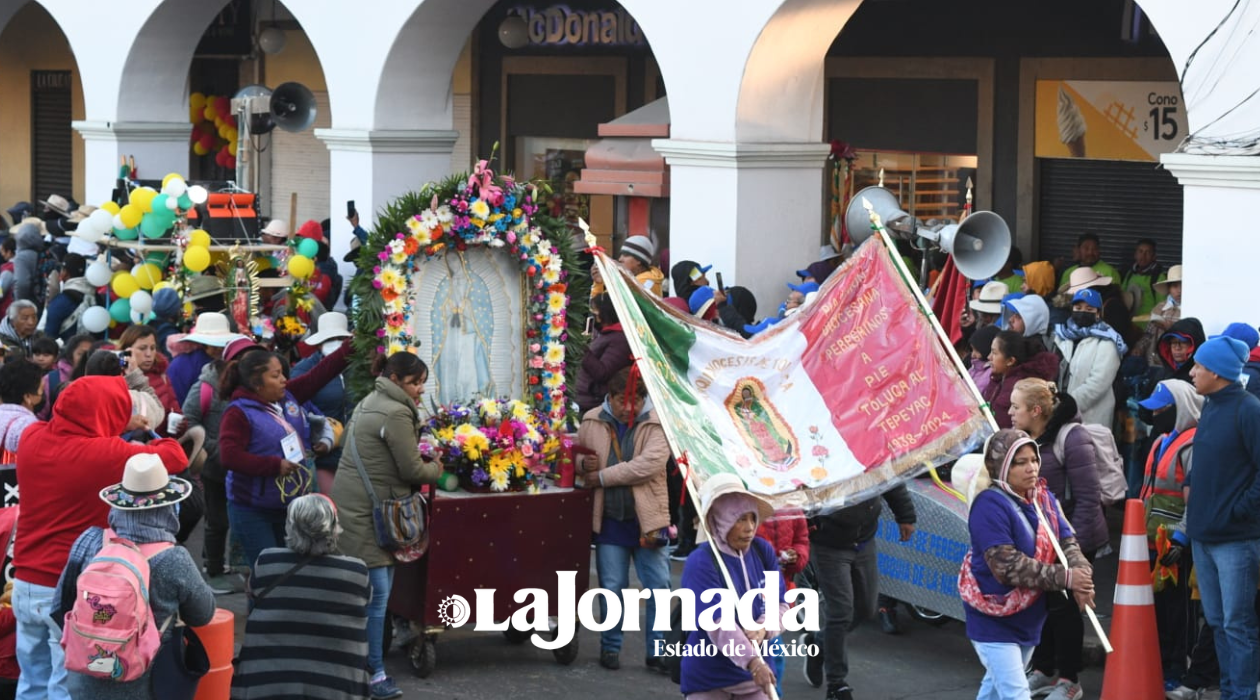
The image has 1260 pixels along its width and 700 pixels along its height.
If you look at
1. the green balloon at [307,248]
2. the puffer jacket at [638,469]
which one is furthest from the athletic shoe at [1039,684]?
the green balloon at [307,248]

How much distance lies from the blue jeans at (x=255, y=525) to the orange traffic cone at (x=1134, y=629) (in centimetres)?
410

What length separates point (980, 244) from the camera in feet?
37.4

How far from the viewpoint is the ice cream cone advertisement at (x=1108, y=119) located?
14.3 meters

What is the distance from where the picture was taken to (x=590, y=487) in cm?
923

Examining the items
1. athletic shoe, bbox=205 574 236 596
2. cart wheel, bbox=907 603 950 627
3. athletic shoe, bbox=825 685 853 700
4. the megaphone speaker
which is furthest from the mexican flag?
athletic shoe, bbox=205 574 236 596

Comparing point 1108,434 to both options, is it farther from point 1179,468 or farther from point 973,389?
point 973,389

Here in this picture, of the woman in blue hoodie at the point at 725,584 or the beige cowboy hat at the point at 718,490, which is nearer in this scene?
the woman in blue hoodie at the point at 725,584

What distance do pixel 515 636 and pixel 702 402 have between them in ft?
7.88

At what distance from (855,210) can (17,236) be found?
28.4ft

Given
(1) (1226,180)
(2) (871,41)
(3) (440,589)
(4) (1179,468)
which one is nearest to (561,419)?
(3) (440,589)

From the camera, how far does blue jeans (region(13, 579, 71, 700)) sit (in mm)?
7074

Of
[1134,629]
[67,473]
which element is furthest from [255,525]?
[1134,629]

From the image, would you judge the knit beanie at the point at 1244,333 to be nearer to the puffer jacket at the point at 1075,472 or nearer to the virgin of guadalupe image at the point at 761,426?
the puffer jacket at the point at 1075,472

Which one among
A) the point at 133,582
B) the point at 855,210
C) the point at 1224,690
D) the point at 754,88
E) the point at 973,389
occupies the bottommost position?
the point at 1224,690
